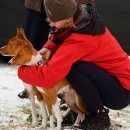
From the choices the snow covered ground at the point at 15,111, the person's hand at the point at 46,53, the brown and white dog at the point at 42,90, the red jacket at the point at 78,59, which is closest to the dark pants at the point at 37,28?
the snow covered ground at the point at 15,111

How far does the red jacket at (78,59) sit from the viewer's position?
3281 mm

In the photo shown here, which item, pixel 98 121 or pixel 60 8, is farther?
pixel 98 121

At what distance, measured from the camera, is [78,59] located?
3377 millimetres

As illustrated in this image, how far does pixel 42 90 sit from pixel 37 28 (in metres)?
1.53

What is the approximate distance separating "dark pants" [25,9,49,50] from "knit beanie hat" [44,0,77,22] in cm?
141

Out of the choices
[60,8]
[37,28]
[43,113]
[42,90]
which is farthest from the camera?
[37,28]

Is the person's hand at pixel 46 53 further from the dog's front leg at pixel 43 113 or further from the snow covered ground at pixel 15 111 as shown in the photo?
the snow covered ground at pixel 15 111

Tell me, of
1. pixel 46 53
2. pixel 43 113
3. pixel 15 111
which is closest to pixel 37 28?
pixel 15 111

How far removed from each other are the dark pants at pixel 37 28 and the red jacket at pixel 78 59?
1406mm

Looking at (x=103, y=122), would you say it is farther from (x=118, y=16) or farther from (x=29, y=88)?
(x=118, y=16)

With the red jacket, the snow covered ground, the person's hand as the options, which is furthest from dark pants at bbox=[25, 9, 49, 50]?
the red jacket

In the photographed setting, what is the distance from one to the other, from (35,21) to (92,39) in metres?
1.54

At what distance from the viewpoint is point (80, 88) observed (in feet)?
11.4

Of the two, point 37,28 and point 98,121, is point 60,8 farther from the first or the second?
point 37,28
